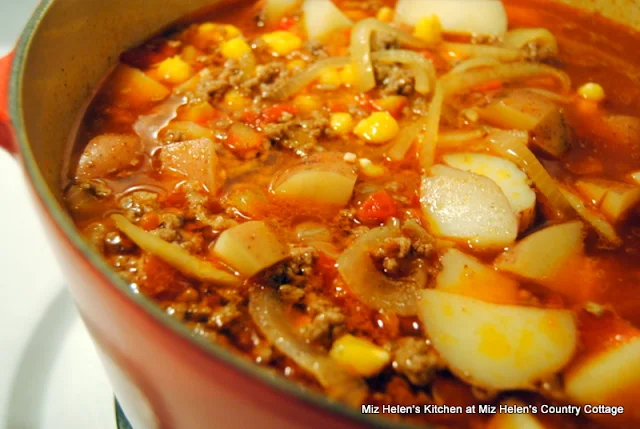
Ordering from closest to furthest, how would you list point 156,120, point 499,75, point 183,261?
point 183,261 → point 156,120 → point 499,75

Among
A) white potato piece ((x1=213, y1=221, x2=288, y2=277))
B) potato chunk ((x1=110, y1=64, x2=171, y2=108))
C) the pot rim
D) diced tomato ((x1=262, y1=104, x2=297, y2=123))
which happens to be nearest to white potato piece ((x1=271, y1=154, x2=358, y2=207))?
white potato piece ((x1=213, y1=221, x2=288, y2=277))

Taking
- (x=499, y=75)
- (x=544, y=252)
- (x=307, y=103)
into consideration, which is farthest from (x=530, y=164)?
(x=307, y=103)

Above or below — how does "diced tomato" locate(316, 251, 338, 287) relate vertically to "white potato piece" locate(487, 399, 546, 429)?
above

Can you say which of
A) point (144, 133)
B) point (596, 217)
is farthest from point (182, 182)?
point (596, 217)

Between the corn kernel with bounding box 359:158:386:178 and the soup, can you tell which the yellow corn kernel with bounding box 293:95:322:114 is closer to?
the soup

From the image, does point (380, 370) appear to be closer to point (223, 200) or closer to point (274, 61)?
point (223, 200)

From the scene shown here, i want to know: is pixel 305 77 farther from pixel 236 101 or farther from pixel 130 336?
pixel 130 336

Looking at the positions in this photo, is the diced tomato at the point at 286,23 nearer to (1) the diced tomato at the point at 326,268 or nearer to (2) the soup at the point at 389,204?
(2) the soup at the point at 389,204
